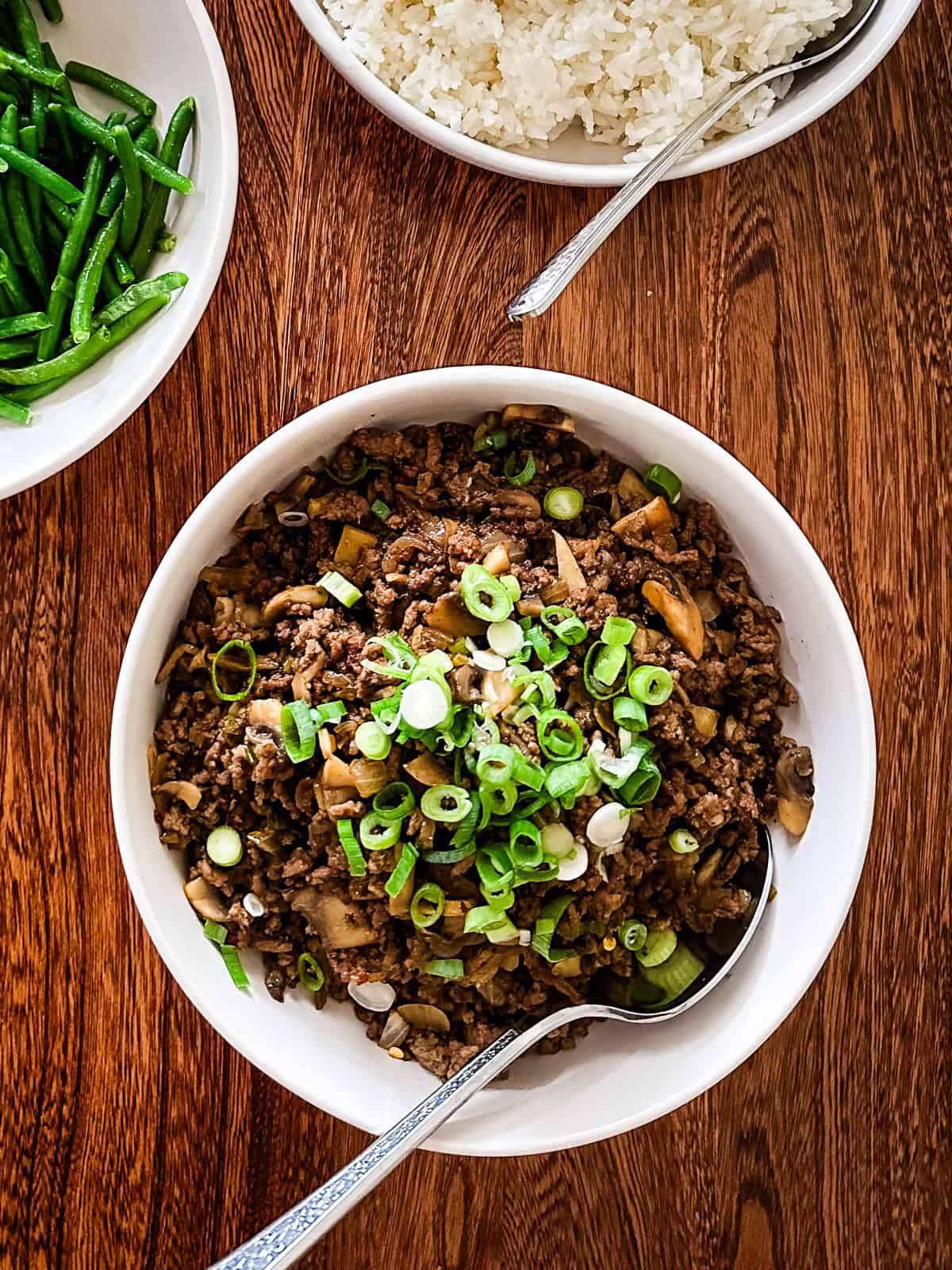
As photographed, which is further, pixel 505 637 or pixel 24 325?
pixel 24 325

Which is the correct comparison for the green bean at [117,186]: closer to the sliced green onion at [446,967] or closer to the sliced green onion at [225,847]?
the sliced green onion at [225,847]

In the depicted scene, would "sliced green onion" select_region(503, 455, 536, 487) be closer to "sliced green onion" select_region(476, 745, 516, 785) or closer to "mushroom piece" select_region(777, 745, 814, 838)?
"sliced green onion" select_region(476, 745, 516, 785)

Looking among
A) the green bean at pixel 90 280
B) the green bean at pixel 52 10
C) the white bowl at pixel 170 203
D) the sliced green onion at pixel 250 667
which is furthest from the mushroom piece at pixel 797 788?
the green bean at pixel 52 10

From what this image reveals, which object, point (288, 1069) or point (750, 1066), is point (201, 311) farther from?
point (750, 1066)

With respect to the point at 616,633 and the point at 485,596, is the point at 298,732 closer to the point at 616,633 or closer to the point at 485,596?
the point at 485,596

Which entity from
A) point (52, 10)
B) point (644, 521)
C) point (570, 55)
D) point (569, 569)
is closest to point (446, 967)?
point (569, 569)

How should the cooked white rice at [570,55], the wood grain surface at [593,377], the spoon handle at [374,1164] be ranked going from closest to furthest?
the spoon handle at [374,1164] → the cooked white rice at [570,55] → the wood grain surface at [593,377]

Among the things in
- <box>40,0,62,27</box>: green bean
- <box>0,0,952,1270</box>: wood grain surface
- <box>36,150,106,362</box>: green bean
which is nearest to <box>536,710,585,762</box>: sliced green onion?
<box>0,0,952,1270</box>: wood grain surface
